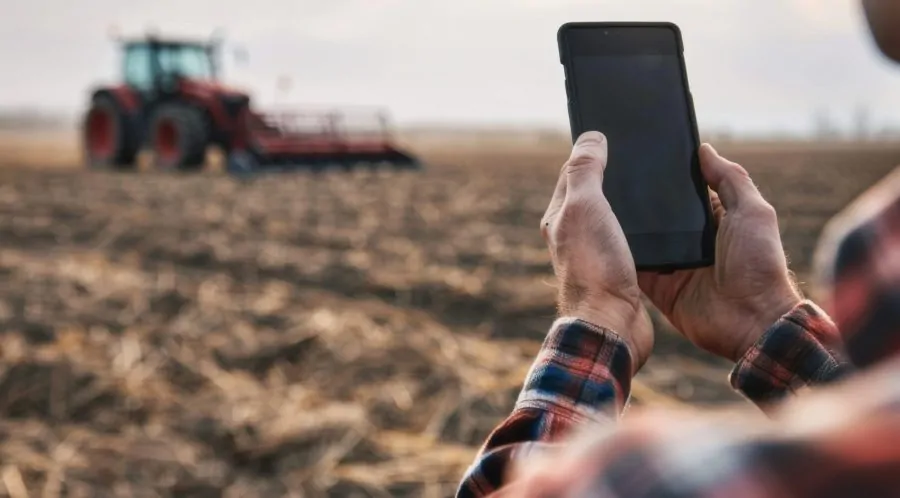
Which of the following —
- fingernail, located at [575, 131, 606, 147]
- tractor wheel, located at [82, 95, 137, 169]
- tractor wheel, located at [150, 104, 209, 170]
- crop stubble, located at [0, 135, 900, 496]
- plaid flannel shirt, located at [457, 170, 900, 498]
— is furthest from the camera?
tractor wheel, located at [82, 95, 137, 169]

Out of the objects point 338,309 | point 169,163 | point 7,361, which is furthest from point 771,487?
point 169,163

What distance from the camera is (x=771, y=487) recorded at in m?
0.60

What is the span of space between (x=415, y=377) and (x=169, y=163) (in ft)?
44.5

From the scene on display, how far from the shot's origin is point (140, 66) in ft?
61.1

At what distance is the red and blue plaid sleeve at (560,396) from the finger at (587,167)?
16 cm

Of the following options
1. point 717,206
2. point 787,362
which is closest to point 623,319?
point 787,362

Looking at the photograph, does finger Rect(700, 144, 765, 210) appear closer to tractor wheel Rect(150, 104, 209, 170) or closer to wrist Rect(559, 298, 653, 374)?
wrist Rect(559, 298, 653, 374)

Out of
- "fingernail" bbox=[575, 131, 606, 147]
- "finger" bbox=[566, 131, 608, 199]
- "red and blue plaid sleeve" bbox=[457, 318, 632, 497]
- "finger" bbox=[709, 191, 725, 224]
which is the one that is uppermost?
Answer: "fingernail" bbox=[575, 131, 606, 147]

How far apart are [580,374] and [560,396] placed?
0.03 m

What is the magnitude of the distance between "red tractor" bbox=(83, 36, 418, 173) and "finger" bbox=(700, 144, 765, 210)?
617 inches

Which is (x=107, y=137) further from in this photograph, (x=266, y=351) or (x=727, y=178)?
(x=727, y=178)

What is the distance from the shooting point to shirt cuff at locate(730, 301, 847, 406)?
145 centimetres

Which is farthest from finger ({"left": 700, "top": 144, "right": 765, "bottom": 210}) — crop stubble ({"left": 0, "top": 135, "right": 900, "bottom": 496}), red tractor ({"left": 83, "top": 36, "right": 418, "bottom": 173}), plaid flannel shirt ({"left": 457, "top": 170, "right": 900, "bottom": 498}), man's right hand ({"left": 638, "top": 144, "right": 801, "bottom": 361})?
red tractor ({"left": 83, "top": 36, "right": 418, "bottom": 173})

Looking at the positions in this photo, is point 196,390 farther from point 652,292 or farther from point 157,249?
point 157,249
